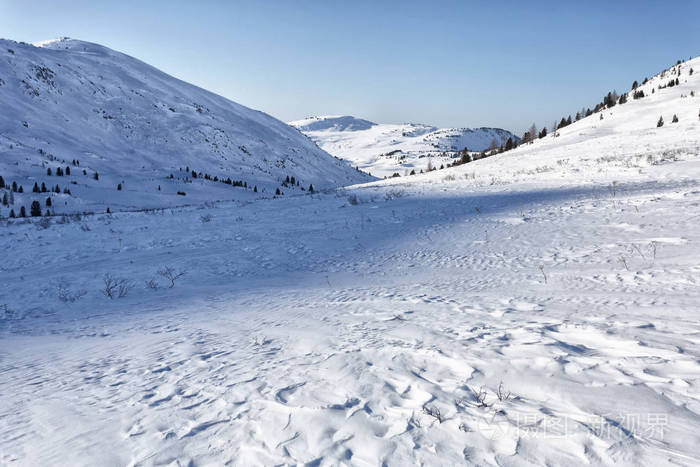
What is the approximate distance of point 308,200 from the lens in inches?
805

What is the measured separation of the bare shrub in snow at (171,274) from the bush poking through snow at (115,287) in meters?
0.74

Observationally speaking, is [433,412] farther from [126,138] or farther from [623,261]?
[126,138]

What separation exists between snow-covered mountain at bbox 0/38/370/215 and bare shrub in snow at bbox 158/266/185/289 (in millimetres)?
25191

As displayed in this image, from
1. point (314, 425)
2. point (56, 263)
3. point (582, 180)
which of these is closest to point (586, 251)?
point (314, 425)

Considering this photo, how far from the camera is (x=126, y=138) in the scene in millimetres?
59719

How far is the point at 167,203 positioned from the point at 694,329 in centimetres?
3855

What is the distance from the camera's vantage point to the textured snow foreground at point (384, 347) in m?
2.32

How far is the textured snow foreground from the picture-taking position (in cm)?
232

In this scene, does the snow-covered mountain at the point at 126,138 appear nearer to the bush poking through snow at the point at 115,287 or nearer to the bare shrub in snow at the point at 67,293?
the bare shrub in snow at the point at 67,293

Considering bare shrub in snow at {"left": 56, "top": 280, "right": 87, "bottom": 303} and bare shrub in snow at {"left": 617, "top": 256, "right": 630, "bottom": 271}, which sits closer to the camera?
bare shrub in snow at {"left": 617, "top": 256, "right": 630, "bottom": 271}

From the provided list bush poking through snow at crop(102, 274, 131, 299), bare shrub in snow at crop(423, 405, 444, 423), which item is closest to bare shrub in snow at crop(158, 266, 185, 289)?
bush poking through snow at crop(102, 274, 131, 299)

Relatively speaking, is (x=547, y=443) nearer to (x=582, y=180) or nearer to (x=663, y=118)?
(x=582, y=180)

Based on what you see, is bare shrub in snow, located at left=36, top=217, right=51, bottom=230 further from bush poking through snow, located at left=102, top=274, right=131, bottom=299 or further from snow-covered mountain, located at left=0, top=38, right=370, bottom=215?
snow-covered mountain, located at left=0, top=38, right=370, bottom=215

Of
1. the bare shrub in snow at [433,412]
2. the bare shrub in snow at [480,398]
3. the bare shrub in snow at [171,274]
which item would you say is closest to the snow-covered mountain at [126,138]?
the bare shrub in snow at [171,274]
